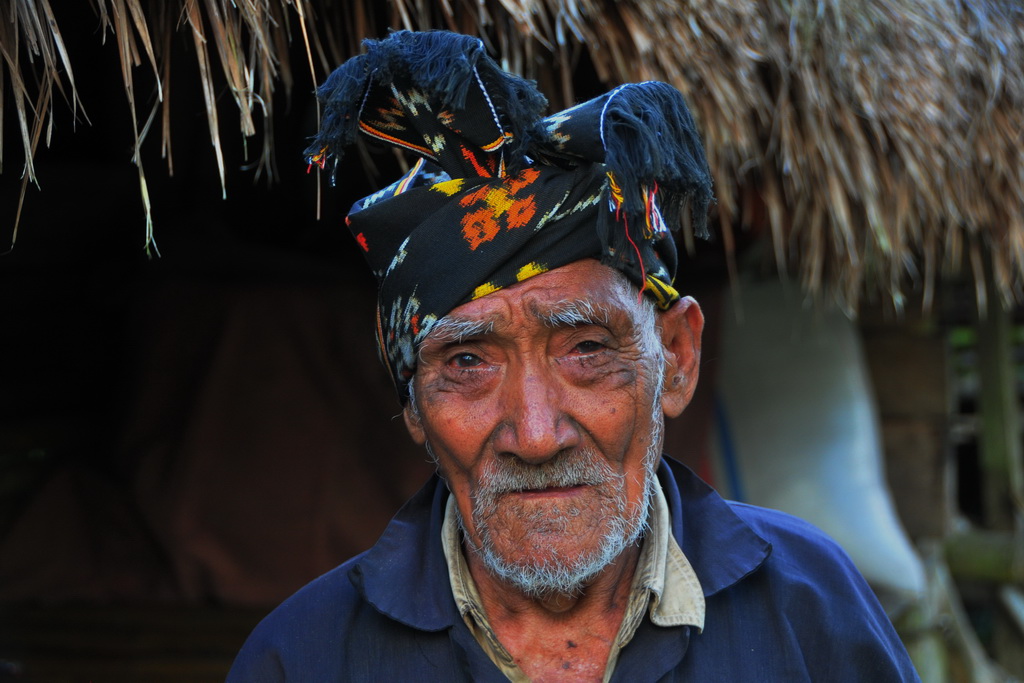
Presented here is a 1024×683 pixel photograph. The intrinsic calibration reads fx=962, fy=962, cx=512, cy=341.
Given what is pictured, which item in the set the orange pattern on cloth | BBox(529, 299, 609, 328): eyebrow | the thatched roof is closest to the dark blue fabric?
BBox(529, 299, 609, 328): eyebrow

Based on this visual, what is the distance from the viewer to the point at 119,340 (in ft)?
10.0

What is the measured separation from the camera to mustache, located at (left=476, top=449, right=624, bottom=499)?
1.36 metres

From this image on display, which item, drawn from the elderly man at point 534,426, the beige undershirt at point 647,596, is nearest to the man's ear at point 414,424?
the elderly man at point 534,426

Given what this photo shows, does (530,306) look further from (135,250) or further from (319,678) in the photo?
(135,250)

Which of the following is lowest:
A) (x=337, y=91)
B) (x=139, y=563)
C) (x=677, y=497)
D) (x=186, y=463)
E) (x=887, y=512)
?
(x=887, y=512)

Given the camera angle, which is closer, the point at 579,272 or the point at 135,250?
the point at 579,272

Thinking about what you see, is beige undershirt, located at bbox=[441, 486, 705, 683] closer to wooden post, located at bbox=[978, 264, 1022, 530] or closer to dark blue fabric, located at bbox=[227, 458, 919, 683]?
dark blue fabric, located at bbox=[227, 458, 919, 683]

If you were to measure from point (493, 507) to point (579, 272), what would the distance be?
1.19 feet

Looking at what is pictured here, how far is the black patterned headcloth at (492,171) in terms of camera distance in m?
1.26

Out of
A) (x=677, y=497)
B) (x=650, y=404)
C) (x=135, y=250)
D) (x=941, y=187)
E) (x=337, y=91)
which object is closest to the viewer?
(x=337, y=91)

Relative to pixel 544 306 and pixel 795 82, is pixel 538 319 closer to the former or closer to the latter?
pixel 544 306

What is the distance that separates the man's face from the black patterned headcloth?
41 mm

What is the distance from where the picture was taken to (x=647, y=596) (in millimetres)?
1403

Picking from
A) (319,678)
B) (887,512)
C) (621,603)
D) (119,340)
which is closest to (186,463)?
(119,340)
